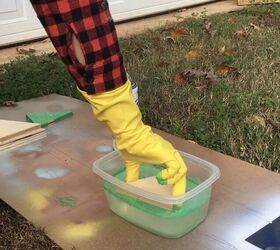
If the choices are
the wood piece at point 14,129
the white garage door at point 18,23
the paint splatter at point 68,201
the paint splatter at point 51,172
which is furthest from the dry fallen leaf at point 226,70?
the white garage door at point 18,23

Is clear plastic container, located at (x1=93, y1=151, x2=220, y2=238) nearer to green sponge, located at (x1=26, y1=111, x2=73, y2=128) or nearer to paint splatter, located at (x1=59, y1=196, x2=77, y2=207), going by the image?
paint splatter, located at (x1=59, y1=196, x2=77, y2=207)

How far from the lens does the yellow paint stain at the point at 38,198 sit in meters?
1.79

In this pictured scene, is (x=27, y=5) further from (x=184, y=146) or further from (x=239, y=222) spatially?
(x=239, y=222)

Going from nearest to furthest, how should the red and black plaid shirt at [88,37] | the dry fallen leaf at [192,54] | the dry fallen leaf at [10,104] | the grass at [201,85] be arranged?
the red and black plaid shirt at [88,37] < the grass at [201,85] < the dry fallen leaf at [10,104] < the dry fallen leaf at [192,54]

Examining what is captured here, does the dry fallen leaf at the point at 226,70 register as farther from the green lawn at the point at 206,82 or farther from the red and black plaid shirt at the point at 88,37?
the red and black plaid shirt at the point at 88,37

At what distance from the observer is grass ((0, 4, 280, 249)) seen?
210cm

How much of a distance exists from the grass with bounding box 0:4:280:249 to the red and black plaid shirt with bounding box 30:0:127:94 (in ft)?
2.01

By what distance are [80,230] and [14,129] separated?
2.49ft

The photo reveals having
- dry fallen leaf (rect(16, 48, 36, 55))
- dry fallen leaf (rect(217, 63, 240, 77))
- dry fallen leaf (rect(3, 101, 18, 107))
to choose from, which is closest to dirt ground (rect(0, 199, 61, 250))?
dry fallen leaf (rect(3, 101, 18, 107))

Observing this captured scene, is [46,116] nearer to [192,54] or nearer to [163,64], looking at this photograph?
[163,64]

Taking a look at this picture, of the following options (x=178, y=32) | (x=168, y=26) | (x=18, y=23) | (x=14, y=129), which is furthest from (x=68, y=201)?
(x=168, y=26)

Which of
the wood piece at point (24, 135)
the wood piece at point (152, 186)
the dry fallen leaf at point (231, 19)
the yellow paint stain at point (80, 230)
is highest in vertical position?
the wood piece at point (152, 186)

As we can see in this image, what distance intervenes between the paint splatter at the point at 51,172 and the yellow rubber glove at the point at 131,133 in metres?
0.58

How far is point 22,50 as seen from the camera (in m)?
3.66
